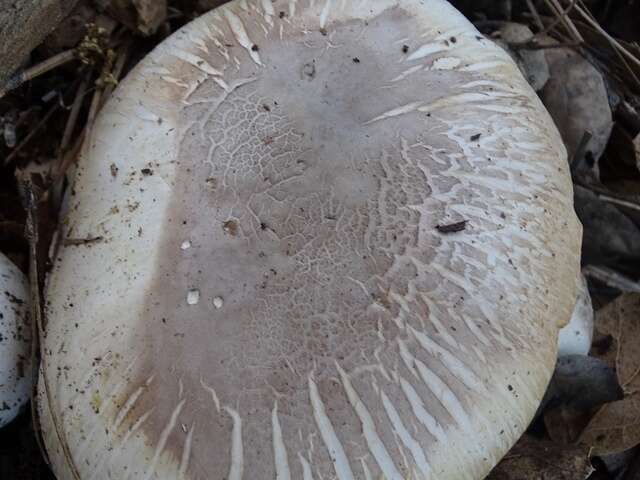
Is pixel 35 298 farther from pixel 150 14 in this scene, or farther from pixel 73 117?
pixel 150 14

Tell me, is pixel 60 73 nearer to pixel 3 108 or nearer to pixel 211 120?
pixel 3 108

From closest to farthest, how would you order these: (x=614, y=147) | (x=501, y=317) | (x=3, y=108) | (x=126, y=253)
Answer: (x=501, y=317) < (x=126, y=253) < (x=3, y=108) < (x=614, y=147)

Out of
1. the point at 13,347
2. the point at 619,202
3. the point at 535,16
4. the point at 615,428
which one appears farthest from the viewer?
the point at 535,16

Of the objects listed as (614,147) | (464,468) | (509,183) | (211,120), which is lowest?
(614,147)

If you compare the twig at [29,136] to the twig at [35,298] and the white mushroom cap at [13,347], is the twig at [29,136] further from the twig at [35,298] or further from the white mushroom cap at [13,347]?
the white mushroom cap at [13,347]

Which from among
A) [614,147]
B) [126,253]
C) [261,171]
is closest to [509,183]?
[261,171]

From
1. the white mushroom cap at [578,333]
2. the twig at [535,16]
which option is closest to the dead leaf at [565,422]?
the white mushroom cap at [578,333]

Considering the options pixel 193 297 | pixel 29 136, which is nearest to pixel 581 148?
pixel 193 297
